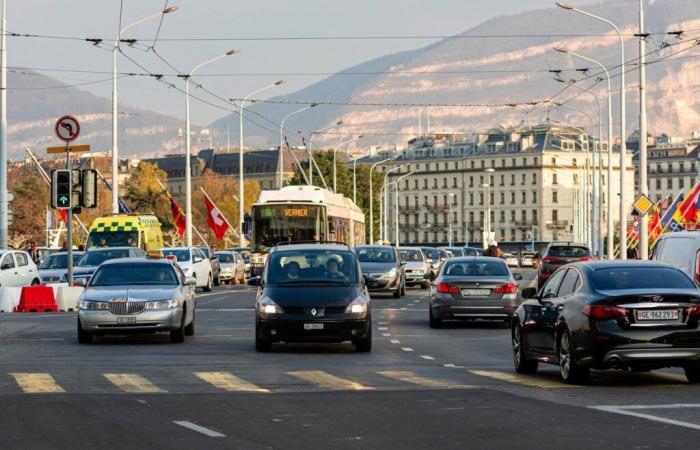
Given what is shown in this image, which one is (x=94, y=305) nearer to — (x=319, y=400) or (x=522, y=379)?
(x=522, y=379)

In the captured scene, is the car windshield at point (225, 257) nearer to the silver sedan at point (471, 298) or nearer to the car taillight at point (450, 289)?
the silver sedan at point (471, 298)

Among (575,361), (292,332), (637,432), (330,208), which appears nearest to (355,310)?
(292,332)

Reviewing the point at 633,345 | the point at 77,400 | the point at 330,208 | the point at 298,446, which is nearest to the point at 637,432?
the point at 298,446

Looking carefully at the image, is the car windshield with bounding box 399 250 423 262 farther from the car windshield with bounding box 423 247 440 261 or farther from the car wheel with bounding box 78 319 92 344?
the car wheel with bounding box 78 319 92 344

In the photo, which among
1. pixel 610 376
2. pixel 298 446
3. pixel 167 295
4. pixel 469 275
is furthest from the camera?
pixel 469 275

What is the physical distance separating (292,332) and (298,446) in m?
11.9

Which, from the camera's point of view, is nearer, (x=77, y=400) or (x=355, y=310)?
(x=77, y=400)

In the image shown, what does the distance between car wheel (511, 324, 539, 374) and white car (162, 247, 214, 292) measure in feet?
115

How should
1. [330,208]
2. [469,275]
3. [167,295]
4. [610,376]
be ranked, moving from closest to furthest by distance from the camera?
1. [610,376]
2. [167,295]
3. [469,275]
4. [330,208]

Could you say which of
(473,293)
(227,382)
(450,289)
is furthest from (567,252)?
(227,382)

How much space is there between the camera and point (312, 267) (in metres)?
25.9

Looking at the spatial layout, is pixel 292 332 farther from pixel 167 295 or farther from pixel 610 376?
pixel 610 376

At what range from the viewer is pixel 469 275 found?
34.1 m

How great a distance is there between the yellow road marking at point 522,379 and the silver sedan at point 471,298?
11782 millimetres
